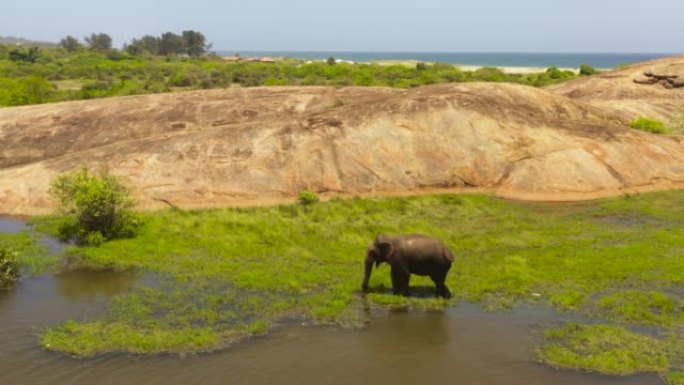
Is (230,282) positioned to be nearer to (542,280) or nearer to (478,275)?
(478,275)

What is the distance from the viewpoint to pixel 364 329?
14250mm

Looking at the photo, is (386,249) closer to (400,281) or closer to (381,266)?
(400,281)

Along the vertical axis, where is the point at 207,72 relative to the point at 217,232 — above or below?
above

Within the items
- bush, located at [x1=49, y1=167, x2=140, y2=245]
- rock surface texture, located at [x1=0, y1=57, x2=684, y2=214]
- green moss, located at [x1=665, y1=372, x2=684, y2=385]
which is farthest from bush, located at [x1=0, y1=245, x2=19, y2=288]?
green moss, located at [x1=665, y1=372, x2=684, y2=385]

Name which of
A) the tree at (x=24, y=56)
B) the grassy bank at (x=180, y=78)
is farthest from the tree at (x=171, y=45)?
the grassy bank at (x=180, y=78)

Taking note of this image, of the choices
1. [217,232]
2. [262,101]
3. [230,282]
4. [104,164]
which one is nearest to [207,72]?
[262,101]

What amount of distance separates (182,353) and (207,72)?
56.9 meters

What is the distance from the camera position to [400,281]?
52.5 ft

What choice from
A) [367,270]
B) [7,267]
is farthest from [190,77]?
[367,270]

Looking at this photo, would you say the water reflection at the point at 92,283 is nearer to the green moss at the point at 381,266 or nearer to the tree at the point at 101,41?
the green moss at the point at 381,266

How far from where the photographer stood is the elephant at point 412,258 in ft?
51.8

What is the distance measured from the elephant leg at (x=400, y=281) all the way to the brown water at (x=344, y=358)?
3.44 ft

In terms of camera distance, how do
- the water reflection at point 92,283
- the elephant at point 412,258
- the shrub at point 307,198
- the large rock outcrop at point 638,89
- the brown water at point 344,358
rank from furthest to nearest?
the large rock outcrop at point 638,89
the shrub at point 307,198
the water reflection at point 92,283
the elephant at point 412,258
the brown water at point 344,358

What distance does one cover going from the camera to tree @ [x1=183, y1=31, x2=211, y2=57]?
14000 cm
